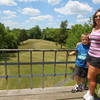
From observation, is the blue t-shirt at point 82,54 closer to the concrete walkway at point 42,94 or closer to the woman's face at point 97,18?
the concrete walkway at point 42,94

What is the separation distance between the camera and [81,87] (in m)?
3.77

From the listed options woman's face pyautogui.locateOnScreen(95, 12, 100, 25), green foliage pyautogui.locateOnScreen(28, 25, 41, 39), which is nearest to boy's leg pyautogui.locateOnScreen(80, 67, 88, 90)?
woman's face pyautogui.locateOnScreen(95, 12, 100, 25)

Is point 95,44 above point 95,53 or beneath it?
above

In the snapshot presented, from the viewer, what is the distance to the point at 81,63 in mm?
3562

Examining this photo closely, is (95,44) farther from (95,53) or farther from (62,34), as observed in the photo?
(62,34)

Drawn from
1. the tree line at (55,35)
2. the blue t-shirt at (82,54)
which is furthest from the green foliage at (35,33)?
the blue t-shirt at (82,54)

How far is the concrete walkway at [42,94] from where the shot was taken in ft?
11.2

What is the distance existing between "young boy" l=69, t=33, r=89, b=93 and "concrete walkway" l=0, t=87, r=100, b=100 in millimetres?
198

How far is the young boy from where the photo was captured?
137 inches

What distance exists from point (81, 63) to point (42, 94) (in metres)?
0.95

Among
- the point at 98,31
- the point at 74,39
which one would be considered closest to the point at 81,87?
the point at 98,31

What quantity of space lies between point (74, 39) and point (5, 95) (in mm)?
23323

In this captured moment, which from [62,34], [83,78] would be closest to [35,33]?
[62,34]

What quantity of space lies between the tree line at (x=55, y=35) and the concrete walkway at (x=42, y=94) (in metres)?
18.4
